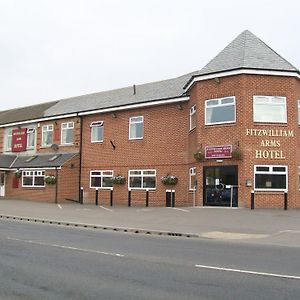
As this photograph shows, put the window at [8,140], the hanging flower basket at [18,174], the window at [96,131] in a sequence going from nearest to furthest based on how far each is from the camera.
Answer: the window at [96,131] → the hanging flower basket at [18,174] → the window at [8,140]

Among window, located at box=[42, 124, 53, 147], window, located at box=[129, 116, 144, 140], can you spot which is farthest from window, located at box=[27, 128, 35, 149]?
window, located at box=[129, 116, 144, 140]

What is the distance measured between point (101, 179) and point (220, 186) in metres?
10.3

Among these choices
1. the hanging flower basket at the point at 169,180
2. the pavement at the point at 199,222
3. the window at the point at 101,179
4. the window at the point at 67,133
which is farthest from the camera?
the window at the point at 67,133

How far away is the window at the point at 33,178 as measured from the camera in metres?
32.9

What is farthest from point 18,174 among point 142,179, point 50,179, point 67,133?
point 142,179

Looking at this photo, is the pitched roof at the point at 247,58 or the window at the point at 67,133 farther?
the window at the point at 67,133

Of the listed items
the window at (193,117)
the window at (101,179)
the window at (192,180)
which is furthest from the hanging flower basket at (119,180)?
the window at (193,117)

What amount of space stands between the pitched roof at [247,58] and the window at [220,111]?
4.98 ft

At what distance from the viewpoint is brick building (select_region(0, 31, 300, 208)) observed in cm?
2286

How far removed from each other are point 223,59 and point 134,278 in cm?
1850

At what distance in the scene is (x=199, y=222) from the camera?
17859 millimetres

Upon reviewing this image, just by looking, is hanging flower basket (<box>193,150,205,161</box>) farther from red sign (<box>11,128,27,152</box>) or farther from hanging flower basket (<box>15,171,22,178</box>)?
red sign (<box>11,128,27,152</box>)

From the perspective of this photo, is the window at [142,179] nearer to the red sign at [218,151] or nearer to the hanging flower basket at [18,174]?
the red sign at [218,151]

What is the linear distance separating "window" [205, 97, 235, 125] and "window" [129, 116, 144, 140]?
619cm
